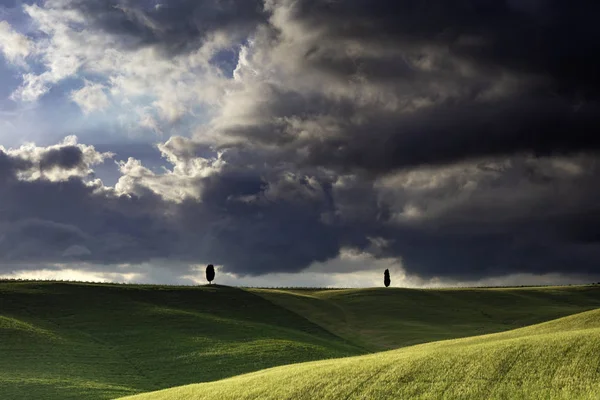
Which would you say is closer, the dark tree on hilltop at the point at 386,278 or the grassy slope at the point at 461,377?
the grassy slope at the point at 461,377

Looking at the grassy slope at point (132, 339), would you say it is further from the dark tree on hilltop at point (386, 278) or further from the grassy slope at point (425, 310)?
the dark tree on hilltop at point (386, 278)

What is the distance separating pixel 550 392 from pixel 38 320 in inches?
2724

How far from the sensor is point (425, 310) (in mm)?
107062

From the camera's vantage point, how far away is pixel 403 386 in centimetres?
2923

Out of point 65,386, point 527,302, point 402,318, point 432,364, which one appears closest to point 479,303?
point 527,302

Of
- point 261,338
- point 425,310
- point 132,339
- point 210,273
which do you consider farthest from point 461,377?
point 210,273

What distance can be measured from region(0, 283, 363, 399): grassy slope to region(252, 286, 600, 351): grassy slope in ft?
Result: 17.7

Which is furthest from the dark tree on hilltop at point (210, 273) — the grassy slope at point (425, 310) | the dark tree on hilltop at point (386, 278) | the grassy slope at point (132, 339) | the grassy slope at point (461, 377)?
the grassy slope at point (461, 377)

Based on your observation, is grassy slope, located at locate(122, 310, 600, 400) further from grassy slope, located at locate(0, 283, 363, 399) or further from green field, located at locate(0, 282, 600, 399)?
grassy slope, located at locate(0, 283, 363, 399)

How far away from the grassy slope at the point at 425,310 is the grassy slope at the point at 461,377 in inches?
1689

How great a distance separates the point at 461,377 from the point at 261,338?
4788 centimetres

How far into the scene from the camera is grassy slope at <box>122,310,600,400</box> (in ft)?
87.0

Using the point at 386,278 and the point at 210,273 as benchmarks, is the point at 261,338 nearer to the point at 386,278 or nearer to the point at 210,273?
the point at 210,273

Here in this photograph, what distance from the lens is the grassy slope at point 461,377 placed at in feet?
87.0
